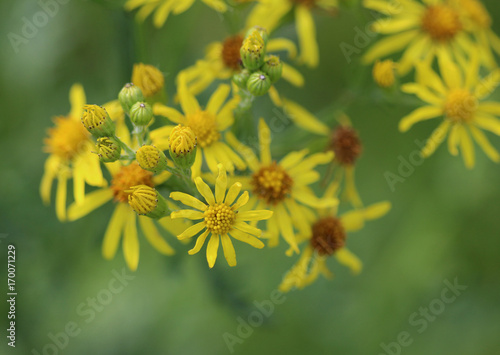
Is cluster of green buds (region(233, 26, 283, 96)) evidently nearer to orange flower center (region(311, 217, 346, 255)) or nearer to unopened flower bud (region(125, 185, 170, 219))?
unopened flower bud (region(125, 185, 170, 219))

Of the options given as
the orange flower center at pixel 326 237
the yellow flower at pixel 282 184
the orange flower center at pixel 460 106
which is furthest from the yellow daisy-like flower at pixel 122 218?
the orange flower center at pixel 460 106

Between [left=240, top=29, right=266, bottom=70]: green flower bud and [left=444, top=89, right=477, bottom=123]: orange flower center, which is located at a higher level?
[left=240, top=29, right=266, bottom=70]: green flower bud

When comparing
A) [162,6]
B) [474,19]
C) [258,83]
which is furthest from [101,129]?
[474,19]

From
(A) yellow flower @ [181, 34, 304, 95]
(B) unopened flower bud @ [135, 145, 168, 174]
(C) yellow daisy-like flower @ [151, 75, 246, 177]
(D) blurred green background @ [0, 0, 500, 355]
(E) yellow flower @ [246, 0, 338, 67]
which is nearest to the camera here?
(B) unopened flower bud @ [135, 145, 168, 174]

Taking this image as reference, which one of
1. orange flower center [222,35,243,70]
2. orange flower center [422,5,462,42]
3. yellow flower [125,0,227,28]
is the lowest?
orange flower center [222,35,243,70]

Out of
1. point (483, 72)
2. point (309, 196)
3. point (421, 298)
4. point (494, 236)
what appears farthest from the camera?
point (483, 72)

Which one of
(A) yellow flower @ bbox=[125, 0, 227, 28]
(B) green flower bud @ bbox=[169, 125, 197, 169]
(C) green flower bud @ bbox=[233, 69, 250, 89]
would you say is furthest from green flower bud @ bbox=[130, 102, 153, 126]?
(A) yellow flower @ bbox=[125, 0, 227, 28]

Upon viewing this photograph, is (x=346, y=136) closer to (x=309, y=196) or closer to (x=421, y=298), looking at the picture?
(x=309, y=196)

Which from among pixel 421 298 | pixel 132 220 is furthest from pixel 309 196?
pixel 421 298
